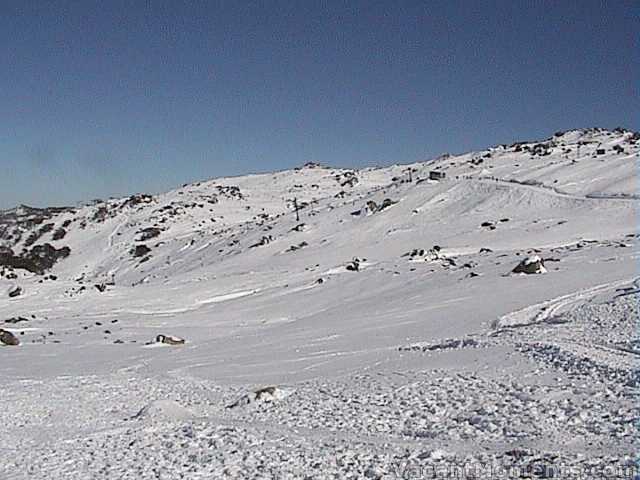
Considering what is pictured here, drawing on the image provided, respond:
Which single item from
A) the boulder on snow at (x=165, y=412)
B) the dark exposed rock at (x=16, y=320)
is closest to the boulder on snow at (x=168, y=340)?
the boulder on snow at (x=165, y=412)

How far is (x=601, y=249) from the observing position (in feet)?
95.7

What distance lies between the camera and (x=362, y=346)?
18.2m

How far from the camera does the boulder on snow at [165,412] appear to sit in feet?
40.1

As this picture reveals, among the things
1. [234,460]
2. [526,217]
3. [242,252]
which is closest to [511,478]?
[234,460]

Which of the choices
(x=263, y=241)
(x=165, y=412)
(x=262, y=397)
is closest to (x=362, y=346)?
(x=262, y=397)

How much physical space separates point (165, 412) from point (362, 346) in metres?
7.02

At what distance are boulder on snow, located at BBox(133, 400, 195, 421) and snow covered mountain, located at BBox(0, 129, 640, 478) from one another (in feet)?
0.24

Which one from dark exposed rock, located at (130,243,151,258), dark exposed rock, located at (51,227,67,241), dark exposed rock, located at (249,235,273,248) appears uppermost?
dark exposed rock, located at (51,227,67,241)

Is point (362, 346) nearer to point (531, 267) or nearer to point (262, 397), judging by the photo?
point (262, 397)

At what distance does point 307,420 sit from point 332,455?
Result: 204 centimetres

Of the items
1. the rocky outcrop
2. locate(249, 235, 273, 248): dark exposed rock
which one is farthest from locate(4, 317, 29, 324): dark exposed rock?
the rocky outcrop

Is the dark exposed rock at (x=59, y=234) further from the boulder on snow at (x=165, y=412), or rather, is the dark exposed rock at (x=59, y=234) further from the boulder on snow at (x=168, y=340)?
the boulder on snow at (x=165, y=412)

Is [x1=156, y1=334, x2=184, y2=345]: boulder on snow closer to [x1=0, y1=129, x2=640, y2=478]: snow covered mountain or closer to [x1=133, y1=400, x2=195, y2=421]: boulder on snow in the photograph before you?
[x1=0, y1=129, x2=640, y2=478]: snow covered mountain

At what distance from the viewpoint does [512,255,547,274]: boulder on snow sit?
2597cm
